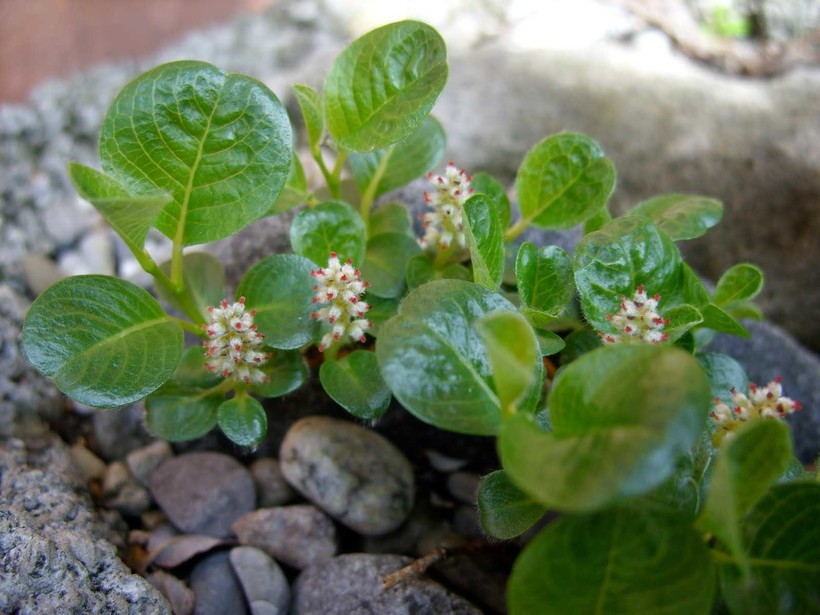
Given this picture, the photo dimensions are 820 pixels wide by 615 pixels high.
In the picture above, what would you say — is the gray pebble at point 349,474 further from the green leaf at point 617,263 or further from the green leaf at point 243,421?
the green leaf at point 617,263

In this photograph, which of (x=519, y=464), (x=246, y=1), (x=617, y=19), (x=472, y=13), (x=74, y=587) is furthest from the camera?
(x=246, y=1)

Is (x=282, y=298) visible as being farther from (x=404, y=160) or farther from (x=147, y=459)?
(x=147, y=459)

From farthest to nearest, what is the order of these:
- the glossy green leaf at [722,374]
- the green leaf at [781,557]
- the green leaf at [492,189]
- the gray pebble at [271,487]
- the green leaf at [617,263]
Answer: the gray pebble at [271,487], the green leaf at [492,189], the glossy green leaf at [722,374], the green leaf at [617,263], the green leaf at [781,557]

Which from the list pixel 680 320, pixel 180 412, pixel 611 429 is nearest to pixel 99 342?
pixel 180 412

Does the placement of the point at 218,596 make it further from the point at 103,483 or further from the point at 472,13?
the point at 472,13

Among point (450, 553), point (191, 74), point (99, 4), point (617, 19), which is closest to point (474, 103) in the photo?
point (617, 19)

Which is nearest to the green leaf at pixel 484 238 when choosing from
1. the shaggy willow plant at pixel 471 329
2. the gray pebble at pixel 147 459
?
the shaggy willow plant at pixel 471 329

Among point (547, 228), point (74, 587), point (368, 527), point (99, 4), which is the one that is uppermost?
point (99, 4)
